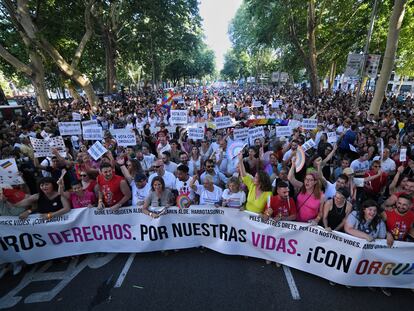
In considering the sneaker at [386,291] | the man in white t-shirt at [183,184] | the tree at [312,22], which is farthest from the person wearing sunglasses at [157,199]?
the tree at [312,22]

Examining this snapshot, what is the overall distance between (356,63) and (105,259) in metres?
15.7

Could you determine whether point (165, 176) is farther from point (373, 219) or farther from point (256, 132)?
point (373, 219)

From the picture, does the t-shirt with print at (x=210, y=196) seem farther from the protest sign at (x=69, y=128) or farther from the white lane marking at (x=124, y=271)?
the protest sign at (x=69, y=128)

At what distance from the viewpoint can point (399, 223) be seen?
3.45 meters

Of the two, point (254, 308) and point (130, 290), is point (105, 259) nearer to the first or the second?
point (130, 290)

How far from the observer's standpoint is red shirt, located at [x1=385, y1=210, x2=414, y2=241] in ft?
11.2

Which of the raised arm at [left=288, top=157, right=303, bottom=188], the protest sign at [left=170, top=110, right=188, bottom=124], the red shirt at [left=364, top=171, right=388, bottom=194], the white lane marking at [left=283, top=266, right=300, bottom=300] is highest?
the protest sign at [left=170, top=110, right=188, bottom=124]

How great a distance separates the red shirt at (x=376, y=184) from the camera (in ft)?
17.1

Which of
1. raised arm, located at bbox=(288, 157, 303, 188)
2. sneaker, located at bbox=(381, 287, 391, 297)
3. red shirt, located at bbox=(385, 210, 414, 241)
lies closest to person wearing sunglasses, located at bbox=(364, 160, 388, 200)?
raised arm, located at bbox=(288, 157, 303, 188)

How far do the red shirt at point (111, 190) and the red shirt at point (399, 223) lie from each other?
441 centimetres

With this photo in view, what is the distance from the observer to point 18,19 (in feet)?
45.3

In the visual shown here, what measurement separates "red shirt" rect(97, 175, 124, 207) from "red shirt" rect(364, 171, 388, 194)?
200 inches

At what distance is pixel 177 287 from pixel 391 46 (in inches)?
571

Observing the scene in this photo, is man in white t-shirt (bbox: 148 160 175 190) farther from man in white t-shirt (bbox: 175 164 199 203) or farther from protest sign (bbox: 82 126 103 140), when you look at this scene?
protest sign (bbox: 82 126 103 140)
